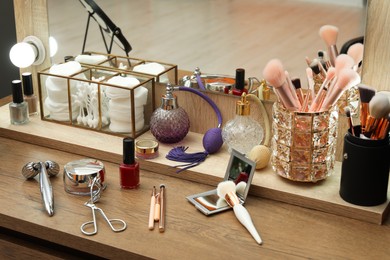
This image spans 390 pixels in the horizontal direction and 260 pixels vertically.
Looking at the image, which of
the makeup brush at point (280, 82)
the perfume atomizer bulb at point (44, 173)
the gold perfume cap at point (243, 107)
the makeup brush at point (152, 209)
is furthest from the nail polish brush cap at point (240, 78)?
the perfume atomizer bulb at point (44, 173)

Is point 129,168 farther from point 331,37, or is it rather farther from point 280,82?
point 331,37

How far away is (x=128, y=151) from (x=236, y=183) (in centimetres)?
22

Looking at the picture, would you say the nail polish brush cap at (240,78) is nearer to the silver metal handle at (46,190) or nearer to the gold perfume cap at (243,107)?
the gold perfume cap at (243,107)

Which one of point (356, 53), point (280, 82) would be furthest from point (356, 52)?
point (280, 82)

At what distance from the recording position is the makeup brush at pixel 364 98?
1.19m

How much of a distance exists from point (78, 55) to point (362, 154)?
79 cm

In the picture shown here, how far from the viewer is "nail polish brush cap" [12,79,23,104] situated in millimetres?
1561

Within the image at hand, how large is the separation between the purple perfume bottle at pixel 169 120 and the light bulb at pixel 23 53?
0.41 metres

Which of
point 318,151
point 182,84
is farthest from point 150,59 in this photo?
point 318,151

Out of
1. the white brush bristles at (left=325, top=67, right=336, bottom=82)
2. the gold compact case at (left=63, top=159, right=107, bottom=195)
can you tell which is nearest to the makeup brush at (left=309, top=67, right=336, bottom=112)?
the white brush bristles at (left=325, top=67, right=336, bottom=82)

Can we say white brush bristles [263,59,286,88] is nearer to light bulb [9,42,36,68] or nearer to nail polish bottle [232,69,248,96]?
nail polish bottle [232,69,248,96]

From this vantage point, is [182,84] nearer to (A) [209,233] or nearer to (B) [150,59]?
(B) [150,59]

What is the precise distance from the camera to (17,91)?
157 centimetres

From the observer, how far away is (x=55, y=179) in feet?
4.61
